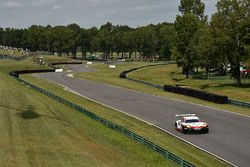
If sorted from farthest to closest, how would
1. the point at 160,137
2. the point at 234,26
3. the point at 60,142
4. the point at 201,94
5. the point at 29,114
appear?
the point at 234,26, the point at 201,94, the point at 29,114, the point at 160,137, the point at 60,142

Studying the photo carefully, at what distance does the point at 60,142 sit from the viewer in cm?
2994

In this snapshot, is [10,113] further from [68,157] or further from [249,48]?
[249,48]

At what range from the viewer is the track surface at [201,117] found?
28.3m

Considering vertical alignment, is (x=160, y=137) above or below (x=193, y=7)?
below

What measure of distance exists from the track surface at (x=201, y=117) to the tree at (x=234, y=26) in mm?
17354

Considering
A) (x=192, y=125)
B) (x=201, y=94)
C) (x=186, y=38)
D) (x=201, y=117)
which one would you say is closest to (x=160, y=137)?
(x=192, y=125)

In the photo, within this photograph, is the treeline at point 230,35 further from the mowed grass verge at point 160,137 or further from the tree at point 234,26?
the mowed grass verge at point 160,137

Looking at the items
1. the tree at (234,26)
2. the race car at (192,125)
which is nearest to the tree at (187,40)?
the tree at (234,26)

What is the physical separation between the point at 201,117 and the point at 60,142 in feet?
54.7

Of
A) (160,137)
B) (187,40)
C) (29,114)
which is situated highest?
(187,40)

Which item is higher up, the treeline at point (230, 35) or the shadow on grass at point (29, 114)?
the treeline at point (230, 35)

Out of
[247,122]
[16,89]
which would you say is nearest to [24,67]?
[16,89]

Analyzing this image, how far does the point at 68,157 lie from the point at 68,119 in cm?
1495

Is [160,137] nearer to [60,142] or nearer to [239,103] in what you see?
[60,142]
